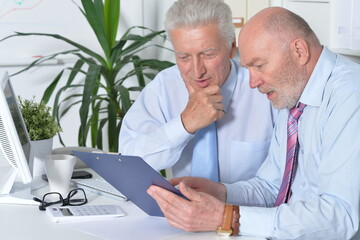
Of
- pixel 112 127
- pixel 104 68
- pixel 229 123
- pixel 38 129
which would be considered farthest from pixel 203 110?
Answer: pixel 104 68

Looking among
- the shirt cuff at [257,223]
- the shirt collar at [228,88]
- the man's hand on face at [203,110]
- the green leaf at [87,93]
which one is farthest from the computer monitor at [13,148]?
the green leaf at [87,93]

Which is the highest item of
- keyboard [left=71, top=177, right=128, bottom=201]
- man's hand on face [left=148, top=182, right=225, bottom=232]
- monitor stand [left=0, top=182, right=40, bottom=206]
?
man's hand on face [left=148, top=182, right=225, bottom=232]

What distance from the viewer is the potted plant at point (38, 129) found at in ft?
6.82

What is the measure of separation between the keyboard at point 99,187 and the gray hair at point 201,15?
0.61 metres

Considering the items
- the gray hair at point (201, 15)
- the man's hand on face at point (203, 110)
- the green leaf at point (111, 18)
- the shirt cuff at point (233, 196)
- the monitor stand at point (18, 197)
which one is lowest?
the shirt cuff at point (233, 196)

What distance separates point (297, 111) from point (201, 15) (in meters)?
0.55

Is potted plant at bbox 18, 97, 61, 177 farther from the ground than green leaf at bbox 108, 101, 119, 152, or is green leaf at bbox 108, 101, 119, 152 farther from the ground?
potted plant at bbox 18, 97, 61, 177

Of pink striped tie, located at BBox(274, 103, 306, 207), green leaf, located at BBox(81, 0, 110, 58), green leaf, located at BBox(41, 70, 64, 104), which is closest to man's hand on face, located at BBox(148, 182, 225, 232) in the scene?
pink striped tie, located at BBox(274, 103, 306, 207)

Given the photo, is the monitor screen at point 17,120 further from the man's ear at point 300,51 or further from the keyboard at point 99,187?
the man's ear at point 300,51

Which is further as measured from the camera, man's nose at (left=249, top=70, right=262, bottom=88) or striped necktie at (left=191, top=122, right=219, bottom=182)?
striped necktie at (left=191, top=122, right=219, bottom=182)

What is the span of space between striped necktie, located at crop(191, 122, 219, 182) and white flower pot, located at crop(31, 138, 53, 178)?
20.8 inches

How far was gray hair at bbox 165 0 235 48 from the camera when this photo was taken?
2.12 meters

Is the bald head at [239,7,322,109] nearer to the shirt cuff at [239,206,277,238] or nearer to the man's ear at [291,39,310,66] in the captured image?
the man's ear at [291,39,310,66]

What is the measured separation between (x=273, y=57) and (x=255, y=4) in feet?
6.75
